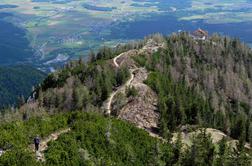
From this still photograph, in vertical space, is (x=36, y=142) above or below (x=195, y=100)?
above

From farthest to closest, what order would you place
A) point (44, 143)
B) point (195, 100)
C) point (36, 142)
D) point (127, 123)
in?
point (195, 100)
point (127, 123)
point (44, 143)
point (36, 142)

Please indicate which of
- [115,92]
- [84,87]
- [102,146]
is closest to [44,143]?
[102,146]

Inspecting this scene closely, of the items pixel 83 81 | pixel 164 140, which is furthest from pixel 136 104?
pixel 83 81

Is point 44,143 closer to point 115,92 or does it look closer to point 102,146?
point 102,146

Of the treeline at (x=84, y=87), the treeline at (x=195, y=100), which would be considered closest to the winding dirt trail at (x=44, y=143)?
the treeline at (x=195, y=100)

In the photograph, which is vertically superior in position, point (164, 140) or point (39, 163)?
point (39, 163)

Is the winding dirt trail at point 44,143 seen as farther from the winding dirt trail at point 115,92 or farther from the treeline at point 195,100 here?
Answer: the winding dirt trail at point 115,92

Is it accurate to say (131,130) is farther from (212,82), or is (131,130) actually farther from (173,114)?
(212,82)

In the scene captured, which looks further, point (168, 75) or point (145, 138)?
point (168, 75)

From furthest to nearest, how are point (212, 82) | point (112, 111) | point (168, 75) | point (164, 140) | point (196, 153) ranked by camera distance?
point (212, 82)
point (168, 75)
point (112, 111)
point (164, 140)
point (196, 153)
